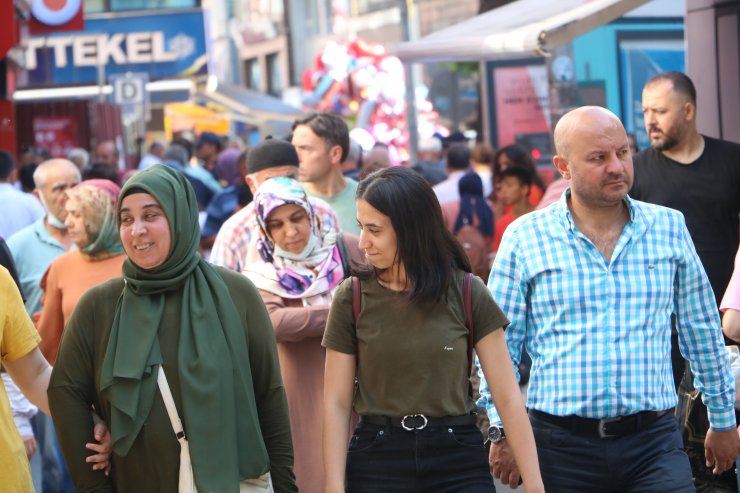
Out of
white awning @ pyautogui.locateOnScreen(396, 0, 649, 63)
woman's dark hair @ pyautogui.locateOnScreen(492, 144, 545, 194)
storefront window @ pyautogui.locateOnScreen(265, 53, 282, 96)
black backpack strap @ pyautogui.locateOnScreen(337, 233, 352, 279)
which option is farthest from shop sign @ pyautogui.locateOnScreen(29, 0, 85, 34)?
storefront window @ pyautogui.locateOnScreen(265, 53, 282, 96)

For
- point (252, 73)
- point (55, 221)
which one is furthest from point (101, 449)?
point (252, 73)

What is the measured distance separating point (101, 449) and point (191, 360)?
415mm

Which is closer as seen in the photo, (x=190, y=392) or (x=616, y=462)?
(x=190, y=392)

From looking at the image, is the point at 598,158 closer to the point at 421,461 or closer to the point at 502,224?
the point at 421,461

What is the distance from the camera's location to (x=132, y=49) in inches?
1391

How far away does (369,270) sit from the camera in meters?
4.86

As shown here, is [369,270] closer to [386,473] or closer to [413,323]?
[413,323]

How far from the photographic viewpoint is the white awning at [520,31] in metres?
10.6

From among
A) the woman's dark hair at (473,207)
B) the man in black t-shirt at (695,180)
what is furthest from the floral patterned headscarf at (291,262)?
the woman's dark hair at (473,207)

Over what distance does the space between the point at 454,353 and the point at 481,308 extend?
182 millimetres

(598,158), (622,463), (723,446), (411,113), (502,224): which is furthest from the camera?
(411,113)

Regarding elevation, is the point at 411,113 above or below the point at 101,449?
above

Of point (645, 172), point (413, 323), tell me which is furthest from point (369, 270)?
point (645, 172)

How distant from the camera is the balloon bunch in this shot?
102ft
